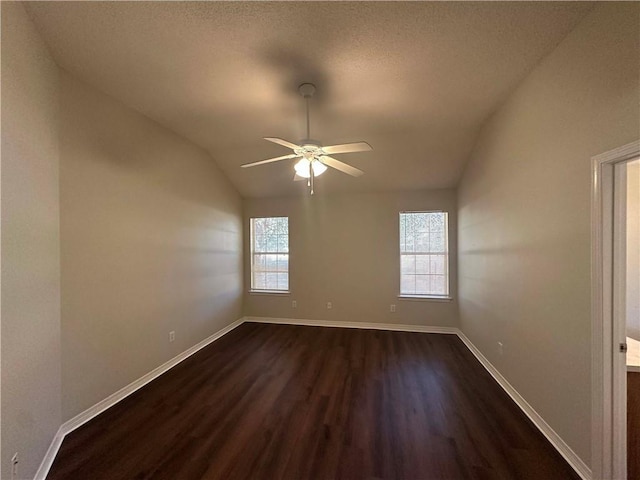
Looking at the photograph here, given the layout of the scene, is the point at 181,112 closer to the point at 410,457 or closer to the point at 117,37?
the point at 117,37

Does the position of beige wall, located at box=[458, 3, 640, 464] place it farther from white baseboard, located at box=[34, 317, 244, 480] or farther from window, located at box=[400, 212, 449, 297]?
white baseboard, located at box=[34, 317, 244, 480]

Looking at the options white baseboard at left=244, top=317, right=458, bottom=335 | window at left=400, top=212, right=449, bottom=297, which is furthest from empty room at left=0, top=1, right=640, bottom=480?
window at left=400, top=212, right=449, bottom=297

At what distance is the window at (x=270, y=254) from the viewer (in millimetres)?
5062

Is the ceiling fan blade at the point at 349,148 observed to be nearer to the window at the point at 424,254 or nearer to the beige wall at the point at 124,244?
the beige wall at the point at 124,244

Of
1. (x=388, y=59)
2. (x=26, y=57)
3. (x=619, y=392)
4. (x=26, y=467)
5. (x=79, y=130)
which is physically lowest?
(x=26, y=467)

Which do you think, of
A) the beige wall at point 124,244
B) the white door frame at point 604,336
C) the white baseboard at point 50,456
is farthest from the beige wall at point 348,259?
the white baseboard at point 50,456

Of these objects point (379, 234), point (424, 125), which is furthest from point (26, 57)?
point (379, 234)

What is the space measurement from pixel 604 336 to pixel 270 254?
4544 millimetres

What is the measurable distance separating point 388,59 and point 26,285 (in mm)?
2828

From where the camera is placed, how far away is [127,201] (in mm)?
2578

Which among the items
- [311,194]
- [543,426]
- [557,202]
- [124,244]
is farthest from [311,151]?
[543,426]

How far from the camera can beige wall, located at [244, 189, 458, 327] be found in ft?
14.7

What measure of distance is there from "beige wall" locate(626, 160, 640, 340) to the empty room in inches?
1.3

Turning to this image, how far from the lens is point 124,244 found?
8.33 ft
